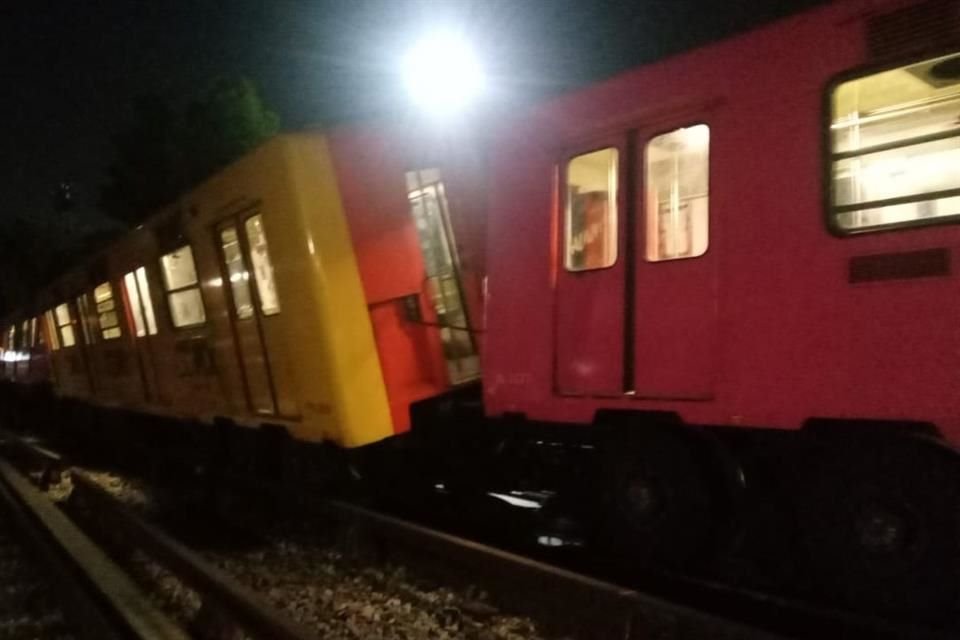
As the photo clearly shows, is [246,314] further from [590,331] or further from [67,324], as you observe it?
[67,324]

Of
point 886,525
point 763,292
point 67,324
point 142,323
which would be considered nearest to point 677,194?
point 763,292

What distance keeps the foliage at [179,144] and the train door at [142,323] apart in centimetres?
456

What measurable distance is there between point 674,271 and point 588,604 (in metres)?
1.90

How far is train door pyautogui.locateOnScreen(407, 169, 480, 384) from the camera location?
8.55m

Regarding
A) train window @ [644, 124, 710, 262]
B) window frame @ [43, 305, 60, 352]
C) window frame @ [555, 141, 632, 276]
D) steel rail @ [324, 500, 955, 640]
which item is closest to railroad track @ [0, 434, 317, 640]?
steel rail @ [324, 500, 955, 640]

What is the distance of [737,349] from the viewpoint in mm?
5438

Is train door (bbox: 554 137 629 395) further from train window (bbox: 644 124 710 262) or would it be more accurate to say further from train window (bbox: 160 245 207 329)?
train window (bbox: 160 245 207 329)

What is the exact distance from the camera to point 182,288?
37.0 ft

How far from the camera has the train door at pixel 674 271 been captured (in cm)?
567

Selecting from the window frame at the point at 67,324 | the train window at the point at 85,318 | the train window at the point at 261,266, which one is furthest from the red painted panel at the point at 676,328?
A: the window frame at the point at 67,324

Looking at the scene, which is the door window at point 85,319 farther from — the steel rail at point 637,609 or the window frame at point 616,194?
the window frame at point 616,194

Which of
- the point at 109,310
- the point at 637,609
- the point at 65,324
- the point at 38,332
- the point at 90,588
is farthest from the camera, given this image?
the point at 38,332

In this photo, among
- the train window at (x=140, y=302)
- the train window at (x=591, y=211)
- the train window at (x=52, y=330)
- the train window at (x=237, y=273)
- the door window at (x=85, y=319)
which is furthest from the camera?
the train window at (x=52, y=330)

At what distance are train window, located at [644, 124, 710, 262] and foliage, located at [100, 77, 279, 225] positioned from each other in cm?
1320
